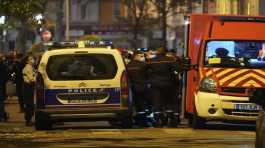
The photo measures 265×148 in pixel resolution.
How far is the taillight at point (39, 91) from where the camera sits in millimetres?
17562

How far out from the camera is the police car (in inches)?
693

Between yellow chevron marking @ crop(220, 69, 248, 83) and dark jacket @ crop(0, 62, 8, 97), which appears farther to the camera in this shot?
dark jacket @ crop(0, 62, 8, 97)

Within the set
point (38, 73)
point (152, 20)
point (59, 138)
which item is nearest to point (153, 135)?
point (59, 138)

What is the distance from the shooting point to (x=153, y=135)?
52.7 ft

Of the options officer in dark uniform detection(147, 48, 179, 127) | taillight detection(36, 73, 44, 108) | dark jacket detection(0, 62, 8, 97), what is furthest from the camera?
dark jacket detection(0, 62, 8, 97)

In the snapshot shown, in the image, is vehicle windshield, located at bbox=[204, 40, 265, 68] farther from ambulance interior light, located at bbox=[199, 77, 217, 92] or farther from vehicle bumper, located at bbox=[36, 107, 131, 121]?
vehicle bumper, located at bbox=[36, 107, 131, 121]

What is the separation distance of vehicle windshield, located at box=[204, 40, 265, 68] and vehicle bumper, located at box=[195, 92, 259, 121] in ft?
Answer: 2.26

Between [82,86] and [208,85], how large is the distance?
2.35 meters

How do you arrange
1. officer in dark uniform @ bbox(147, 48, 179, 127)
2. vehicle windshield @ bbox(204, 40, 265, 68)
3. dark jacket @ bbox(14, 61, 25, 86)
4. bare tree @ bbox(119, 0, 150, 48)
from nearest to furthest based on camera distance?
vehicle windshield @ bbox(204, 40, 265, 68)
officer in dark uniform @ bbox(147, 48, 179, 127)
dark jacket @ bbox(14, 61, 25, 86)
bare tree @ bbox(119, 0, 150, 48)

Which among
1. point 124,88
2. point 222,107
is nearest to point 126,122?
point 124,88

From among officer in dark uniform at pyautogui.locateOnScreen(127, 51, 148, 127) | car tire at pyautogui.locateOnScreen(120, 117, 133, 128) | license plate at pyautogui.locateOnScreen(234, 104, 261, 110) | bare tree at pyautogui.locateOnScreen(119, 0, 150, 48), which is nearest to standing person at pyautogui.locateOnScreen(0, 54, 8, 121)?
officer in dark uniform at pyautogui.locateOnScreen(127, 51, 148, 127)

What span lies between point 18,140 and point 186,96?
4.83 metres

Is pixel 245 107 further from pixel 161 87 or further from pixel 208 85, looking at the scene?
pixel 161 87

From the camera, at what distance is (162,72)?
1908 centimetres
